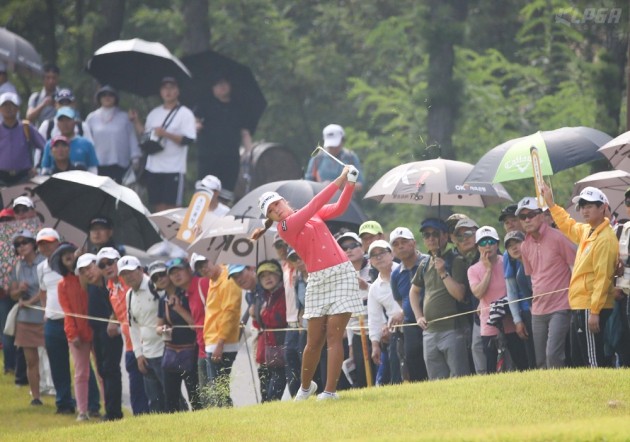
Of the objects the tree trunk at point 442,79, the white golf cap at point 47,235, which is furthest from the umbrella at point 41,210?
the tree trunk at point 442,79

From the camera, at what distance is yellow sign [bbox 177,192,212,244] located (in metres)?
20.5

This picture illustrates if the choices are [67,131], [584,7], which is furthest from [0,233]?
[584,7]

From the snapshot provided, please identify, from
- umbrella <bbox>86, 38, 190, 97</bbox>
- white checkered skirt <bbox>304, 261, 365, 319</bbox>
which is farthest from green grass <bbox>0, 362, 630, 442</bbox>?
umbrella <bbox>86, 38, 190, 97</bbox>

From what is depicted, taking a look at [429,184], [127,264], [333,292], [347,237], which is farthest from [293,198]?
[333,292]

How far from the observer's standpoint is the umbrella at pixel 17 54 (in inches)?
1058

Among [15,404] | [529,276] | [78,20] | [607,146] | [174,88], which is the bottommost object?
[15,404]

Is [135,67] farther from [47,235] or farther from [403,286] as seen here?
[403,286]

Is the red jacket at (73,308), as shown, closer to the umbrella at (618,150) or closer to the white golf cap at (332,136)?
the white golf cap at (332,136)

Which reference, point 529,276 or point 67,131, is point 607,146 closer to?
point 529,276

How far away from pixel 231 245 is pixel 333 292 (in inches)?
189

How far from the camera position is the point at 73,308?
1966 centimetres

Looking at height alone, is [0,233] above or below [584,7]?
below

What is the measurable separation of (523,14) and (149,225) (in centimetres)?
1603

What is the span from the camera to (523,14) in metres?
34.2
